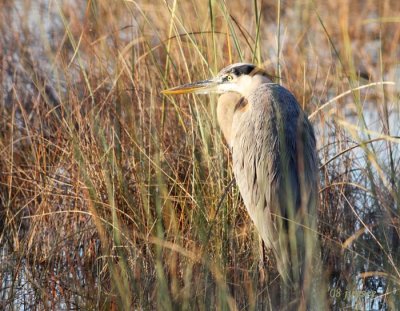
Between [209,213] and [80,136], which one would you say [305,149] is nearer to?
[209,213]

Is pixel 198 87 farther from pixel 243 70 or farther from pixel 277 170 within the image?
pixel 277 170

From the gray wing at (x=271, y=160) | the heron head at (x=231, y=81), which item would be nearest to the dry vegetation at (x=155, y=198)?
the heron head at (x=231, y=81)

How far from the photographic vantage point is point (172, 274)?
3.64m

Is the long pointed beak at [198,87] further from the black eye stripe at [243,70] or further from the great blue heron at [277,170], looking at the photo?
the great blue heron at [277,170]

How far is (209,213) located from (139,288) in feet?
2.08

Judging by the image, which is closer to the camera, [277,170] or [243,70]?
[277,170]

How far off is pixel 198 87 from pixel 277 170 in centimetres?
78

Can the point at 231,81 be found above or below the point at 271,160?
above

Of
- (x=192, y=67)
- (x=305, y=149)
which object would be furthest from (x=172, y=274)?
(x=192, y=67)

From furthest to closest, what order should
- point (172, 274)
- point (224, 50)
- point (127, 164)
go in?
point (224, 50) < point (127, 164) < point (172, 274)

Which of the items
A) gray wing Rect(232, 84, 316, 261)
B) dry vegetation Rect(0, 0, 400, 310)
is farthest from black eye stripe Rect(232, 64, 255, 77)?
gray wing Rect(232, 84, 316, 261)

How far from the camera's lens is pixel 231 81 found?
4.53 meters

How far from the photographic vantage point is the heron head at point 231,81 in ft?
14.6

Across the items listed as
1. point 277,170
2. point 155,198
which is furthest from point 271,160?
point 155,198
